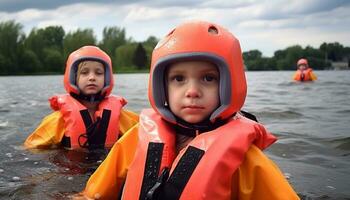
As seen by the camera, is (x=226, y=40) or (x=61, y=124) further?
(x=61, y=124)

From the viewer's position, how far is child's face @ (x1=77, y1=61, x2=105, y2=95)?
6473 mm

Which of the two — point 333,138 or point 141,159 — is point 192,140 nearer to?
point 141,159

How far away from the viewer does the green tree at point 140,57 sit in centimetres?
7811

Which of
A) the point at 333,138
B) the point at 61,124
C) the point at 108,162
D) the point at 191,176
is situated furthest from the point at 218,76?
the point at 333,138

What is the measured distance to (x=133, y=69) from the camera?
77.9m

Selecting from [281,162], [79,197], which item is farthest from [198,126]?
[281,162]

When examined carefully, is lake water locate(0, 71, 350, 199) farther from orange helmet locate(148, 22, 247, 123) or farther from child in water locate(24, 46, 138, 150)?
orange helmet locate(148, 22, 247, 123)

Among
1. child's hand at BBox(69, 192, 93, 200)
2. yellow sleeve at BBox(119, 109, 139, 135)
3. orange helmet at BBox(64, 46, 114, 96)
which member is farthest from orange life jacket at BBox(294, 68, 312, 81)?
child's hand at BBox(69, 192, 93, 200)

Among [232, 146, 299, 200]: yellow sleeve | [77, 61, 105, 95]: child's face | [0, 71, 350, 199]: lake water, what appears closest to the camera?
[232, 146, 299, 200]: yellow sleeve

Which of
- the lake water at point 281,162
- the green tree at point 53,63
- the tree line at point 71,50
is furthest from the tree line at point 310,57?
the lake water at point 281,162

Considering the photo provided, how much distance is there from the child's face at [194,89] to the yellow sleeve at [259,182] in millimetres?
448

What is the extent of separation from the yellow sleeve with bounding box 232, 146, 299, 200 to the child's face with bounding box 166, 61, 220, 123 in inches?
17.6

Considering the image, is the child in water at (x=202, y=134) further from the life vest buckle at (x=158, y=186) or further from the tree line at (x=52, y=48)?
the tree line at (x=52, y=48)

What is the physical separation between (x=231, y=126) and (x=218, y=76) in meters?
0.37
